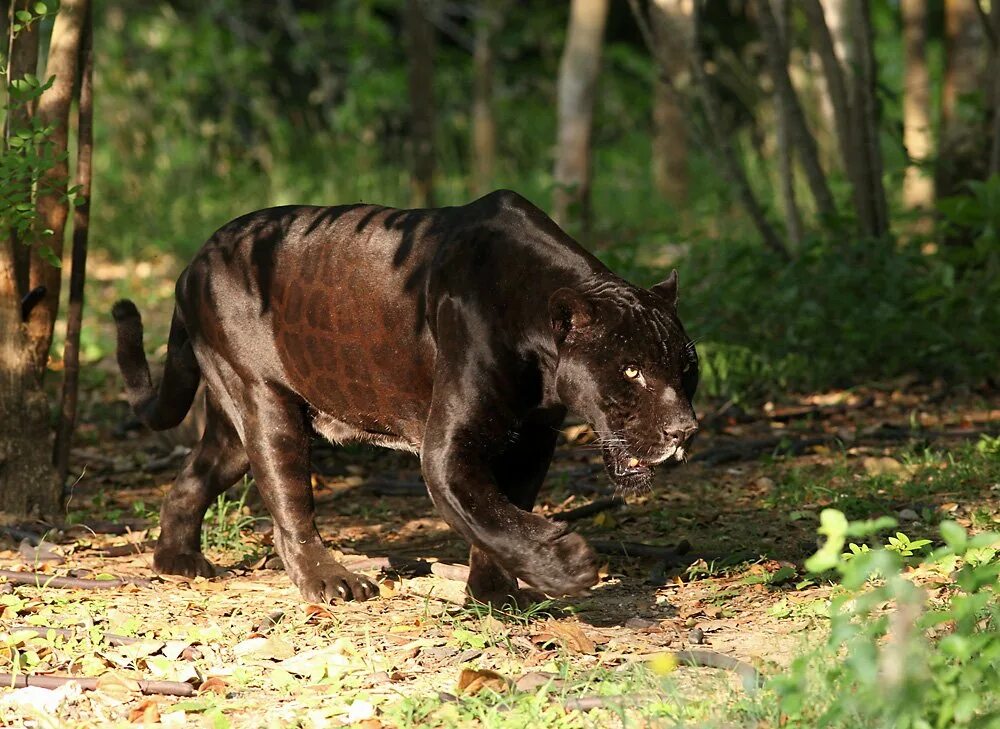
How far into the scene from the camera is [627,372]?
397cm

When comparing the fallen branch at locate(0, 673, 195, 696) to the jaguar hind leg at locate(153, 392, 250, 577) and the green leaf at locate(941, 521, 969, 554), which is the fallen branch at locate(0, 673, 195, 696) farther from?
the green leaf at locate(941, 521, 969, 554)

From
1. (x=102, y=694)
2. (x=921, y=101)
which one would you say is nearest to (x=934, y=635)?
(x=102, y=694)

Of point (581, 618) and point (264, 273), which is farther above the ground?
point (264, 273)

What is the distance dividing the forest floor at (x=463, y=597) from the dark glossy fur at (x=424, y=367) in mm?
248

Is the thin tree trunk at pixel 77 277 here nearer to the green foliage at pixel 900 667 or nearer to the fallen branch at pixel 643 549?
the fallen branch at pixel 643 549

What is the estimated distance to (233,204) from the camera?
12.4 meters

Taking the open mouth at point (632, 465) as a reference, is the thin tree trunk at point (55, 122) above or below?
above

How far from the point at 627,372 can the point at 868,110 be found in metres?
4.64

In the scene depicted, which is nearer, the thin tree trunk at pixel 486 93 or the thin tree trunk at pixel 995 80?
the thin tree trunk at pixel 995 80

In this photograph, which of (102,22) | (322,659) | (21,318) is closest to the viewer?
(322,659)

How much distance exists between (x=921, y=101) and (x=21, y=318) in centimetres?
680

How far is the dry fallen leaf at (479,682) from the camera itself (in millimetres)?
3598

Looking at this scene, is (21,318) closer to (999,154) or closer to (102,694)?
(102,694)

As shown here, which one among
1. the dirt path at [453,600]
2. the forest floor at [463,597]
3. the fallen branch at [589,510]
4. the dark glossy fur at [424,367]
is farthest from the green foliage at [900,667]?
the fallen branch at [589,510]
